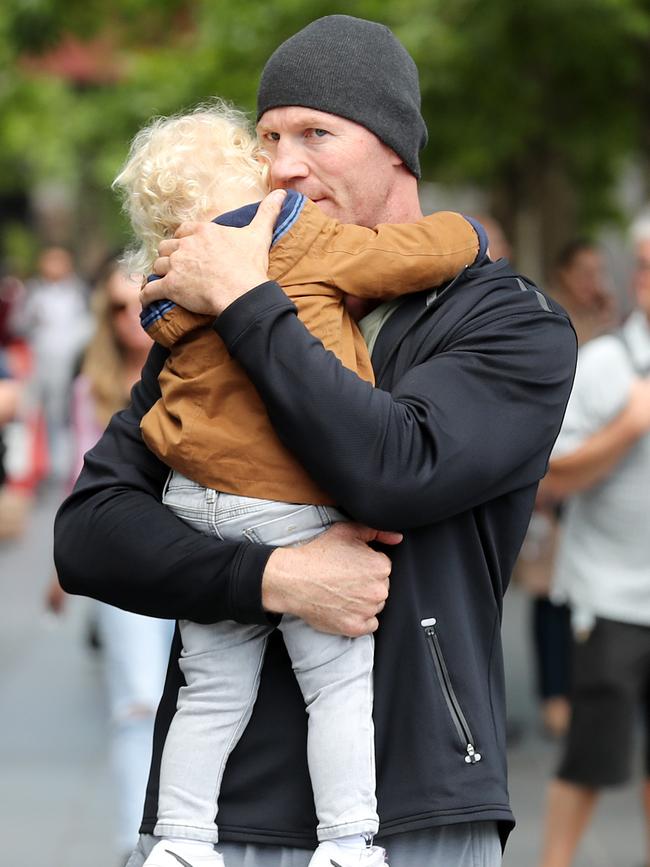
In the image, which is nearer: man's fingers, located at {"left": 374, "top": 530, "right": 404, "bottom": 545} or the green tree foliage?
man's fingers, located at {"left": 374, "top": 530, "right": 404, "bottom": 545}

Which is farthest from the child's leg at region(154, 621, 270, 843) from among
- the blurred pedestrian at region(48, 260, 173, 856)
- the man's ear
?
the blurred pedestrian at region(48, 260, 173, 856)

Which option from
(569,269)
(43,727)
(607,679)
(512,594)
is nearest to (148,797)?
(607,679)

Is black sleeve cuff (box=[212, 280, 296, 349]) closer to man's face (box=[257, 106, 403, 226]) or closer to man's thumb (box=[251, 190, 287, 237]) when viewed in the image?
man's thumb (box=[251, 190, 287, 237])

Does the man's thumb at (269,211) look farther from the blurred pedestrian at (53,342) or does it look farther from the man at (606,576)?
the blurred pedestrian at (53,342)

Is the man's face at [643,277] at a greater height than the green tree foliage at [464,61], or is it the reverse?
the man's face at [643,277]

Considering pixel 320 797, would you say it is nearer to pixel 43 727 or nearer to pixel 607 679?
pixel 607 679

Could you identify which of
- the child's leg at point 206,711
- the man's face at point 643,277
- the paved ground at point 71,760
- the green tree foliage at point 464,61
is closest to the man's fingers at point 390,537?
the child's leg at point 206,711

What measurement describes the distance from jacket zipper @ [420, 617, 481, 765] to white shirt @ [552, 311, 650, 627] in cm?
265

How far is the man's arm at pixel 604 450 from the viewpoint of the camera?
4.82 meters

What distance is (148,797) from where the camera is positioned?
2533mm

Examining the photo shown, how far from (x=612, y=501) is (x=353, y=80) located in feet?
9.00

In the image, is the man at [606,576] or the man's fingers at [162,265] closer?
the man's fingers at [162,265]

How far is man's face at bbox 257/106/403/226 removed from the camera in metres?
2.53

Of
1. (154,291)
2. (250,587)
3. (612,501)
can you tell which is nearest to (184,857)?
(250,587)
